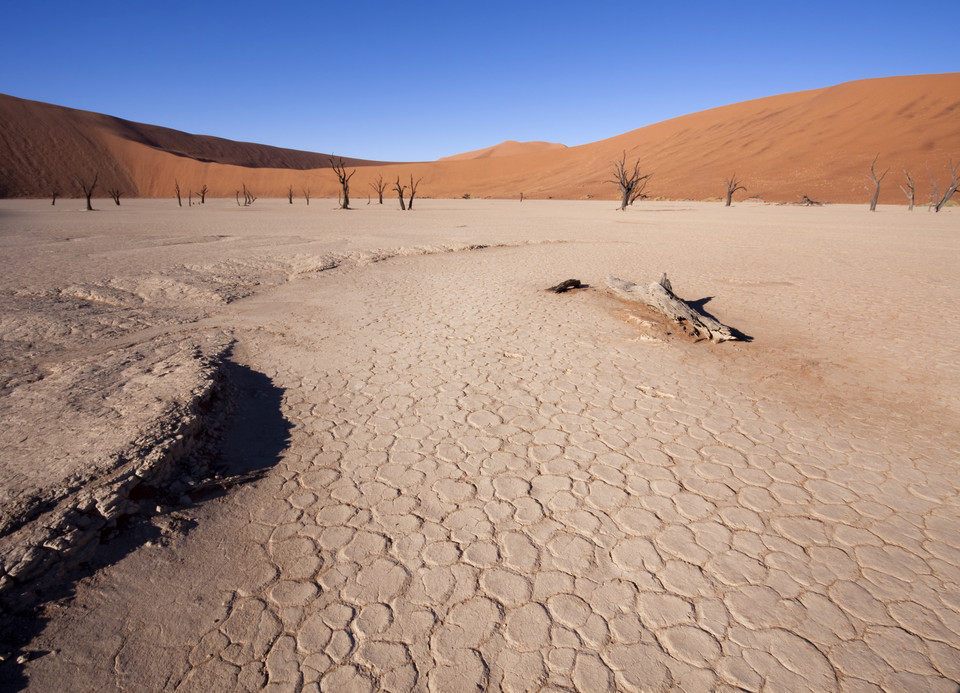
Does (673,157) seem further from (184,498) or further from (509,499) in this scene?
(184,498)

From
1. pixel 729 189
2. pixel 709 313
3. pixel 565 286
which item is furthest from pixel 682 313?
pixel 729 189

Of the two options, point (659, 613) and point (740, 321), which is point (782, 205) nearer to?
point (740, 321)

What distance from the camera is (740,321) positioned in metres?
6.32

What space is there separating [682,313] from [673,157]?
54.1 meters

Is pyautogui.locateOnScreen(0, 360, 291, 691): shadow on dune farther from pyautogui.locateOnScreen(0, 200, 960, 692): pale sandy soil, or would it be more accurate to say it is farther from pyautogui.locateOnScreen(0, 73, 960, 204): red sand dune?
pyautogui.locateOnScreen(0, 73, 960, 204): red sand dune

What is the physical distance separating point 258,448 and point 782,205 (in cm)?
3500

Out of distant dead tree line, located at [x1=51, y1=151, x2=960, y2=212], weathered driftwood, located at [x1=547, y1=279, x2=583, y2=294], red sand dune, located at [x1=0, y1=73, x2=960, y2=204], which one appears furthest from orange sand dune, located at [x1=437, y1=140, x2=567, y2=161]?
weathered driftwood, located at [x1=547, y1=279, x2=583, y2=294]

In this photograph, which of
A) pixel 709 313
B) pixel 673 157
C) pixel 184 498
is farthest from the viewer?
pixel 673 157

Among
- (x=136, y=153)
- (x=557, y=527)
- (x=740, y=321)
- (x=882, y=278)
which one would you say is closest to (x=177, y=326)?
(x=557, y=527)

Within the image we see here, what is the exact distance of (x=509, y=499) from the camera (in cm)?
288

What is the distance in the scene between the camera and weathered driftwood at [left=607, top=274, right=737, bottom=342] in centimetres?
551

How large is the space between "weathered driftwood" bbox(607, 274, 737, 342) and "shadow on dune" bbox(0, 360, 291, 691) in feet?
14.7

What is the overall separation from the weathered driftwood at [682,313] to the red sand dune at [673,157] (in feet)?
112

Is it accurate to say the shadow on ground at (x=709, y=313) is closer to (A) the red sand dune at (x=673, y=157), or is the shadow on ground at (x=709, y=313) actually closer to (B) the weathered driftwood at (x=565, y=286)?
(B) the weathered driftwood at (x=565, y=286)
